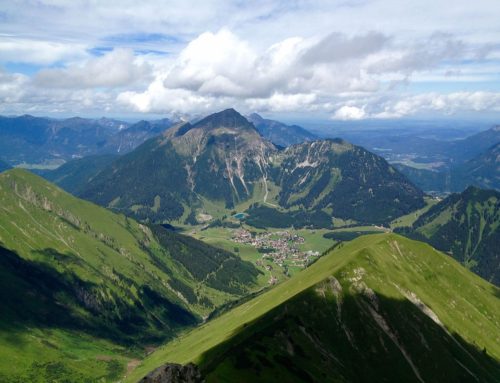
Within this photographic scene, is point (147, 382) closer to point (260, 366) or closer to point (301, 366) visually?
point (260, 366)

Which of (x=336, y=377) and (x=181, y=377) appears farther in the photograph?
(x=336, y=377)

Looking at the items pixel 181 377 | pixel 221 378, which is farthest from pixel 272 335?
pixel 181 377

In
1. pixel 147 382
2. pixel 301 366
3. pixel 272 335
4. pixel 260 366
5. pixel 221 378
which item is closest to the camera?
pixel 147 382

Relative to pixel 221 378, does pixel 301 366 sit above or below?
below

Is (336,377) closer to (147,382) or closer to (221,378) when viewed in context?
(221,378)

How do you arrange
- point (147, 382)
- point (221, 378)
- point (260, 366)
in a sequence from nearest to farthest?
point (147, 382), point (221, 378), point (260, 366)

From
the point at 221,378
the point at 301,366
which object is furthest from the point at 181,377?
the point at 301,366

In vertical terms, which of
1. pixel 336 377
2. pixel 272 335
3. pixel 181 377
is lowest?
pixel 336 377
